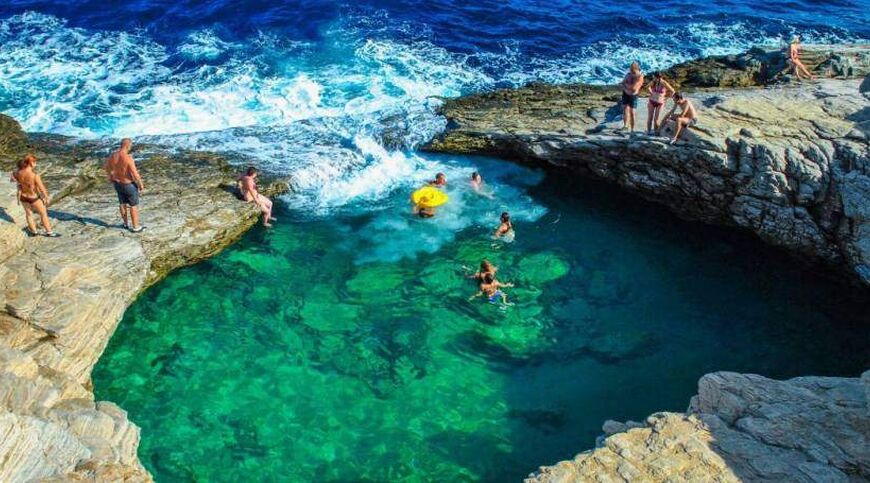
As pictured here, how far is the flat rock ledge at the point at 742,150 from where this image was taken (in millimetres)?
16703

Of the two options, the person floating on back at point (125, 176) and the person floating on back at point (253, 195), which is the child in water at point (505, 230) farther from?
the person floating on back at point (125, 176)

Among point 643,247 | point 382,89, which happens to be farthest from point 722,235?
point 382,89

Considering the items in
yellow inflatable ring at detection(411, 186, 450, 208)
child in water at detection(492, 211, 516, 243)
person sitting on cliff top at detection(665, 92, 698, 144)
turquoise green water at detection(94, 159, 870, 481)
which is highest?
person sitting on cliff top at detection(665, 92, 698, 144)

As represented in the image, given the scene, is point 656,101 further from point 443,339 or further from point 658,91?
point 443,339

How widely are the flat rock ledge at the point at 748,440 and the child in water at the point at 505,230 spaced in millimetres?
7417

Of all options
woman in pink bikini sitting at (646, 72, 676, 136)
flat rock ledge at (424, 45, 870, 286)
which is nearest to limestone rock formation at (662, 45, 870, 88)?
flat rock ledge at (424, 45, 870, 286)

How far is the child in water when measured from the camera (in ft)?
61.3

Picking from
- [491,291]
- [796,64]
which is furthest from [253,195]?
[796,64]

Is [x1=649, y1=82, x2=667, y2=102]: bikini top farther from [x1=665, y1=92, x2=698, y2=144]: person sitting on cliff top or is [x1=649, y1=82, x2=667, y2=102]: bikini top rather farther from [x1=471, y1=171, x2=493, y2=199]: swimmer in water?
[x1=471, y1=171, x2=493, y2=199]: swimmer in water

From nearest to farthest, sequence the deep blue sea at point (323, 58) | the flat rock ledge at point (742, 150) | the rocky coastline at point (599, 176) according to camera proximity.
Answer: the rocky coastline at point (599, 176) < the flat rock ledge at point (742, 150) < the deep blue sea at point (323, 58)

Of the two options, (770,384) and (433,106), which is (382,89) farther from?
(770,384)

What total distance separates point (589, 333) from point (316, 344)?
20.7 feet

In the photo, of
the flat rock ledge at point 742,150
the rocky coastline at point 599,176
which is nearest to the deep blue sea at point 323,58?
the rocky coastline at point 599,176

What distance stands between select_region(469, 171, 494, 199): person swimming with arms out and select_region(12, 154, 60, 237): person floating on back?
11019 millimetres
